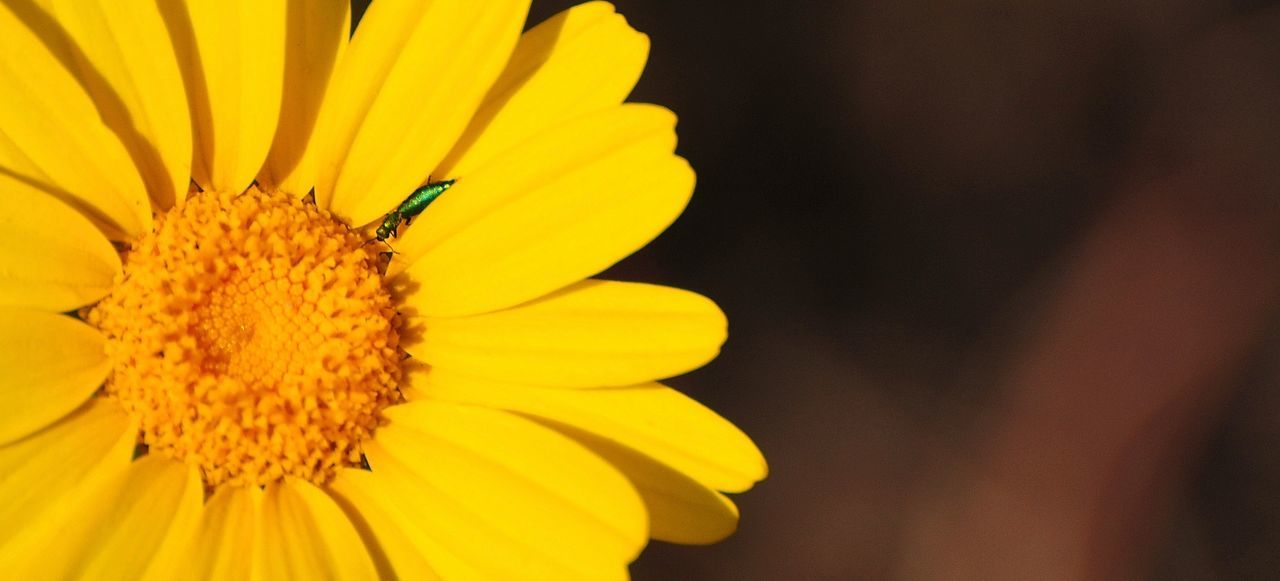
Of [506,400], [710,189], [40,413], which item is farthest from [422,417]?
[710,189]

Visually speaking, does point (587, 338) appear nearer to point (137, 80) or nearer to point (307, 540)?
point (307, 540)

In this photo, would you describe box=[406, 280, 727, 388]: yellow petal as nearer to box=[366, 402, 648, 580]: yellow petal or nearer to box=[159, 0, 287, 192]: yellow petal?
box=[366, 402, 648, 580]: yellow petal

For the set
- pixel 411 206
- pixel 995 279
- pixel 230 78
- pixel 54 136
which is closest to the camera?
pixel 54 136

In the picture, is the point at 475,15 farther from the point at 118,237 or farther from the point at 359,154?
the point at 118,237

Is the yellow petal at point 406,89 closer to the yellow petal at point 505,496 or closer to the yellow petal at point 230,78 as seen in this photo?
the yellow petal at point 230,78

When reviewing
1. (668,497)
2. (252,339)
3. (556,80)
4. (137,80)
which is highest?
(556,80)

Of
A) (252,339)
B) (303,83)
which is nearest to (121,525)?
(252,339)
